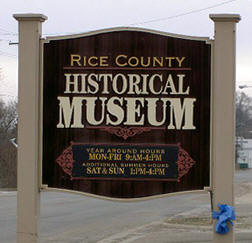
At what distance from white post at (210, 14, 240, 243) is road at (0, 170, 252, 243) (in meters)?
7.54

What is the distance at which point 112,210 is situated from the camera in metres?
22.9

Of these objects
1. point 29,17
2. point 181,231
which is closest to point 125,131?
point 29,17

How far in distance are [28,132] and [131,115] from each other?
46.2 inches

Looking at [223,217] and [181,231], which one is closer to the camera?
[223,217]

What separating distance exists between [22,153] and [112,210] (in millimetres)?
16002

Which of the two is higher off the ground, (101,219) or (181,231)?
(181,231)

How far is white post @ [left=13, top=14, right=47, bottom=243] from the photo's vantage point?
7152 millimetres

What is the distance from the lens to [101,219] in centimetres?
Answer: 1981

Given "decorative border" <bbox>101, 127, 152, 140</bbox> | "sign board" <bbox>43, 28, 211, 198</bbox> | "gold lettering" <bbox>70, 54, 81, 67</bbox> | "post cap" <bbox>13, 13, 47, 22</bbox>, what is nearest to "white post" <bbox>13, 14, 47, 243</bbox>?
"post cap" <bbox>13, 13, 47, 22</bbox>

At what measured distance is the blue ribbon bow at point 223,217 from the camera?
273 inches

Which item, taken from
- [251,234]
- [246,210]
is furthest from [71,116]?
[246,210]

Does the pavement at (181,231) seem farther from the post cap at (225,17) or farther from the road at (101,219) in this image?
the post cap at (225,17)

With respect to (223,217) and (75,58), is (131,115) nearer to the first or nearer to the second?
(75,58)

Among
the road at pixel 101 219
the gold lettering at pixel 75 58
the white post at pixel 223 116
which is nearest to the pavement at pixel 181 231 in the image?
the road at pixel 101 219
